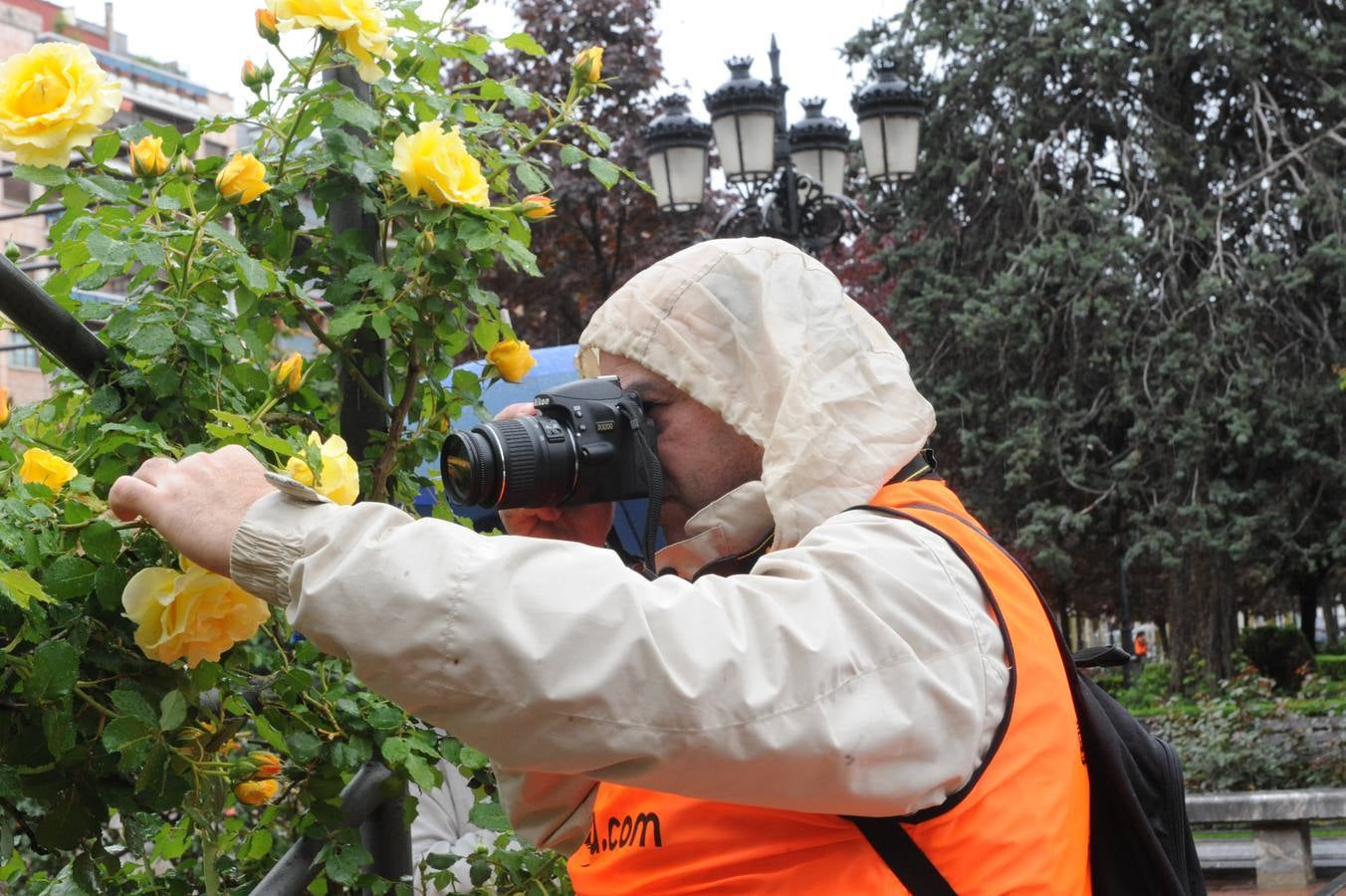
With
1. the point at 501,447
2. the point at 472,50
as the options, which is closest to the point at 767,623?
the point at 501,447

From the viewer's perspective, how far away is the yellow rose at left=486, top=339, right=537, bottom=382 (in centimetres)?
213

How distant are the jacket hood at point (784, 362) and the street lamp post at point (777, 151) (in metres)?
6.28

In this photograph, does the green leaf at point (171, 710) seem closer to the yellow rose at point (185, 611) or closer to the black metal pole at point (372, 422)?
the yellow rose at point (185, 611)

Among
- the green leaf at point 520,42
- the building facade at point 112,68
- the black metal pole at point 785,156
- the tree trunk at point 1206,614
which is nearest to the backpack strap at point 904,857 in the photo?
the green leaf at point 520,42

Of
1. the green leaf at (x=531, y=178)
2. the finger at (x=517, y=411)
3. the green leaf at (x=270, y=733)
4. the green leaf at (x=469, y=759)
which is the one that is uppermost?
the green leaf at (x=531, y=178)

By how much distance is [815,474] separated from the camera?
63.4 inches

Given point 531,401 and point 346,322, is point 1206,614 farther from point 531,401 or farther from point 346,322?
point 346,322

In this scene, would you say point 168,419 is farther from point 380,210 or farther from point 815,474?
point 815,474

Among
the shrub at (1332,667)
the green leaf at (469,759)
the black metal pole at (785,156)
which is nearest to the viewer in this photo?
the green leaf at (469,759)

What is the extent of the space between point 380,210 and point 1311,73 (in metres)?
16.0

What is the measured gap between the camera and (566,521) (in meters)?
1.85

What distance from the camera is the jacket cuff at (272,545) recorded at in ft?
4.23

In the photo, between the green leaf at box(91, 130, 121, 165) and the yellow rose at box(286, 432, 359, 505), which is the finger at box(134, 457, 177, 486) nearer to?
the yellow rose at box(286, 432, 359, 505)

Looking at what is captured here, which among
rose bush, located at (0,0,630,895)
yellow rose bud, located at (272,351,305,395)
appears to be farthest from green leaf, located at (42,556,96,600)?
yellow rose bud, located at (272,351,305,395)
